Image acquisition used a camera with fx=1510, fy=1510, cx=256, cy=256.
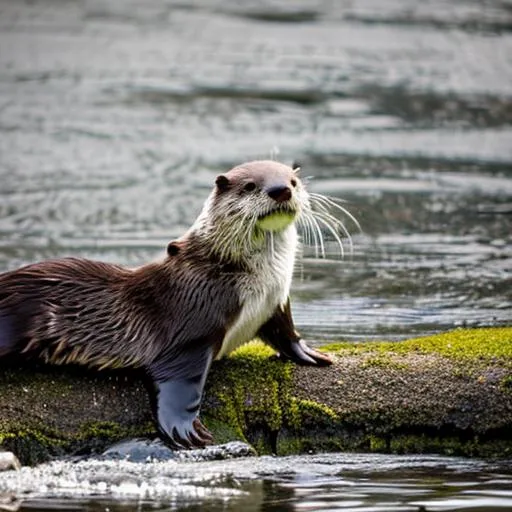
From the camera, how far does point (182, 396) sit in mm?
8023

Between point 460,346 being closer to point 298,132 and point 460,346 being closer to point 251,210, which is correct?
point 251,210

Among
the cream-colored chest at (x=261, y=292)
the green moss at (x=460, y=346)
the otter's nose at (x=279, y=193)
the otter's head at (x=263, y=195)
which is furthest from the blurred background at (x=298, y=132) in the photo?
the otter's nose at (x=279, y=193)

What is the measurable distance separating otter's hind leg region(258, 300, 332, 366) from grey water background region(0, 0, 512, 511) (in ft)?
2.38

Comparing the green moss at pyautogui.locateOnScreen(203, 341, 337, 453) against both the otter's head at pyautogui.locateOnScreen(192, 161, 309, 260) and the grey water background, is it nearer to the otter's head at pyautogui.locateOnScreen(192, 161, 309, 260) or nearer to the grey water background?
the grey water background

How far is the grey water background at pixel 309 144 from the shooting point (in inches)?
445

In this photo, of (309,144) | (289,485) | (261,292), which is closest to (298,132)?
(309,144)

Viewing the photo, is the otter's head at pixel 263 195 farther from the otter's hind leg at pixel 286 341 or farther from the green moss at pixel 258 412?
the green moss at pixel 258 412

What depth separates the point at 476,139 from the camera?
19234 mm

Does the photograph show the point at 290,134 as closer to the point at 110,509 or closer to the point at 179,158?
the point at 179,158

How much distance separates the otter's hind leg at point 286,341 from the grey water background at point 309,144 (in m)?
0.73

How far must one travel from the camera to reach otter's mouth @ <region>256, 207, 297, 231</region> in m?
8.20

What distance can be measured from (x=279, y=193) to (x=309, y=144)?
35.2ft

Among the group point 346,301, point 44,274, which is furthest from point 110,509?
point 346,301

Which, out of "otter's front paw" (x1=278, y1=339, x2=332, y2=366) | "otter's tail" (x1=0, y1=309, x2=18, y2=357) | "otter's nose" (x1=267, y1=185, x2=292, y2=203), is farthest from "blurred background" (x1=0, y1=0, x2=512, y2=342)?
"otter's tail" (x1=0, y1=309, x2=18, y2=357)
